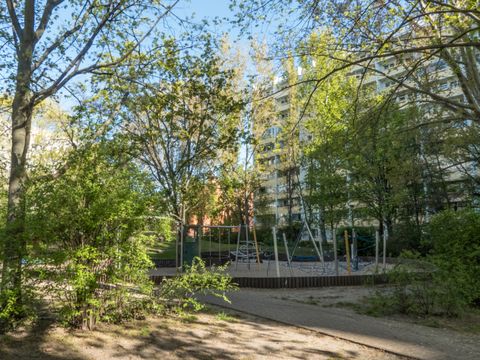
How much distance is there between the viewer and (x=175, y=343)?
5.93 m

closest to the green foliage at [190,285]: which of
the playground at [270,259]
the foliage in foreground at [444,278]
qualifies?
the foliage in foreground at [444,278]

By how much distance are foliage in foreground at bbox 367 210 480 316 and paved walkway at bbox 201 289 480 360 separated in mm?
974

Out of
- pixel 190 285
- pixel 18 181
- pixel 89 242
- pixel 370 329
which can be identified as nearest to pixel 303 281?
pixel 370 329

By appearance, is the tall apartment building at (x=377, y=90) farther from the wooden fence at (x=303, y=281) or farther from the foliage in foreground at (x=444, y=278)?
the wooden fence at (x=303, y=281)

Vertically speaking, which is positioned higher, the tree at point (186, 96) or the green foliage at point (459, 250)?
the tree at point (186, 96)

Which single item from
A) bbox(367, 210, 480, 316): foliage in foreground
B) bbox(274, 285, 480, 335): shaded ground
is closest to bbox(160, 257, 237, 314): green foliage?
bbox(274, 285, 480, 335): shaded ground

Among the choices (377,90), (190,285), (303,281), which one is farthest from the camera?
(377,90)

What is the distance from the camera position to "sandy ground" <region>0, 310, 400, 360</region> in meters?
5.44

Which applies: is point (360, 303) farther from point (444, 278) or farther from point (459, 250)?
point (459, 250)

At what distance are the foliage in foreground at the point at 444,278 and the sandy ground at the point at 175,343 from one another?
3089 mm

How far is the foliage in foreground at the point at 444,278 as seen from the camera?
8703 millimetres

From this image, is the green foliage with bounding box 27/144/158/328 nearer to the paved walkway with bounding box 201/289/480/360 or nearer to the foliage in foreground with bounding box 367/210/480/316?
the paved walkway with bounding box 201/289/480/360

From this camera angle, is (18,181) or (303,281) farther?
(303,281)

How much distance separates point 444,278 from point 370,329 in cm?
255
